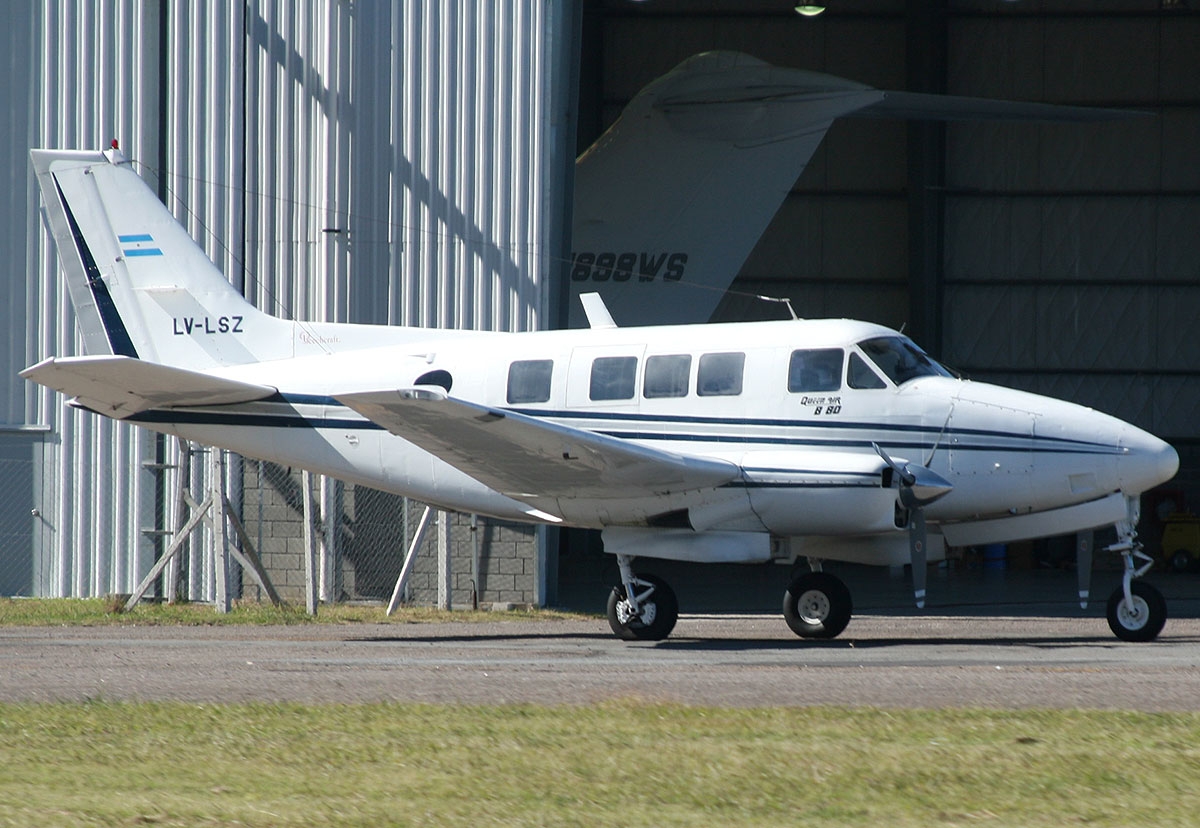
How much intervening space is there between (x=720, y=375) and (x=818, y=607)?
2560 mm

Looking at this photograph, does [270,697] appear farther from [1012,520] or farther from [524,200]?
[524,200]

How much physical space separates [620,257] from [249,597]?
37.3 ft

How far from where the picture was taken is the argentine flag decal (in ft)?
54.2

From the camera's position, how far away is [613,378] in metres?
14.5

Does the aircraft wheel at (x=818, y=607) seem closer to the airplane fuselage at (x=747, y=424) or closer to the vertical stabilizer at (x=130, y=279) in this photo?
the airplane fuselage at (x=747, y=424)

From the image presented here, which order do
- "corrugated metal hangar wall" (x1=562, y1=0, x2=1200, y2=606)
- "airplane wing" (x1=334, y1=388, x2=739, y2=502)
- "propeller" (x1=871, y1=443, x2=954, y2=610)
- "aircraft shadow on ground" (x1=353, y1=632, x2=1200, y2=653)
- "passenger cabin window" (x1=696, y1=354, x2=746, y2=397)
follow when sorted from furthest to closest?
1. "corrugated metal hangar wall" (x1=562, y1=0, x2=1200, y2=606)
2. "passenger cabin window" (x1=696, y1=354, x2=746, y2=397)
3. "aircraft shadow on ground" (x1=353, y1=632, x2=1200, y2=653)
4. "propeller" (x1=871, y1=443, x2=954, y2=610)
5. "airplane wing" (x1=334, y1=388, x2=739, y2=502)

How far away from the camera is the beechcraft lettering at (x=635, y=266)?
2764 cm

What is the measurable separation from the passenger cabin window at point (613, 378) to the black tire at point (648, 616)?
1888mm

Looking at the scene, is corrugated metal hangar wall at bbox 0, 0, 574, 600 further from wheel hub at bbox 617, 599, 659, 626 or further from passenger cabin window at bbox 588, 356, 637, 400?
wheel hub at bbox 617, 599, 659, 626

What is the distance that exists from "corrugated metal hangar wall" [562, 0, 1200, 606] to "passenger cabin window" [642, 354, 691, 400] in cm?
2035

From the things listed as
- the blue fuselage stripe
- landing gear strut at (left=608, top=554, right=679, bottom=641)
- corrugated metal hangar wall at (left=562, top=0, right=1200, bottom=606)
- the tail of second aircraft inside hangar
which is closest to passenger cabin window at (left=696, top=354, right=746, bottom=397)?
the blue fuselage stripe

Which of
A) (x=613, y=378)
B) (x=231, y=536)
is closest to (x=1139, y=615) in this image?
(x=613, y=378)

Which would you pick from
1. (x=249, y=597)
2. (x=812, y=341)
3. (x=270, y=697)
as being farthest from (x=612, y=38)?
(x=270, y=697)

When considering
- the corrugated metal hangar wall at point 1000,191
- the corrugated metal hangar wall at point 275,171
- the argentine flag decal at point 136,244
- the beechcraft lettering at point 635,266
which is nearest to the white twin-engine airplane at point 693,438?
the argentine flag decal at point 136,244
